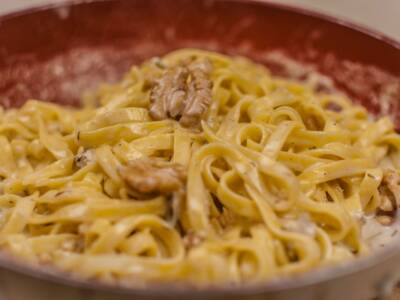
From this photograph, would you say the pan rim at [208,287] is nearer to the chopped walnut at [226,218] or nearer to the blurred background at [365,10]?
the chopped walnut at [226,218]

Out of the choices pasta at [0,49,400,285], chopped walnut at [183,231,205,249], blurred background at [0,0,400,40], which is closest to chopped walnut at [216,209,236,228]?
pasta at [0,49,400,285]

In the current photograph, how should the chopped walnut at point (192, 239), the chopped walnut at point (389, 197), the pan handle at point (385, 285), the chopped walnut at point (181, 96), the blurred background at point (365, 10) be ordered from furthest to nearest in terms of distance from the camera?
the blurred background at point (365, 10) → the chopped walnut at point (181, 96) → the chopped walnut at point (389, 197) → the chopped walnut at point (192, 239) → the pan handle at point (385, 285)

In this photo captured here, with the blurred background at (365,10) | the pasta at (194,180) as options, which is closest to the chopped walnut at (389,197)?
the pasta at (194,180)

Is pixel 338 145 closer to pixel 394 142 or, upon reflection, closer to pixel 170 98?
pixel 394 142

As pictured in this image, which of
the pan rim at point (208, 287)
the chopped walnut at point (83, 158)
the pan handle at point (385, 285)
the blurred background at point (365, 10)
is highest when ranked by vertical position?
the blurred background at point (365, 10)

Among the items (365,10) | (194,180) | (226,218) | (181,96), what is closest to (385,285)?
(226,218)

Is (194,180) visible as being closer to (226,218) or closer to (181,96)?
(226,218)

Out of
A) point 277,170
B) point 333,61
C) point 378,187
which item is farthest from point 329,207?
point 333,61
